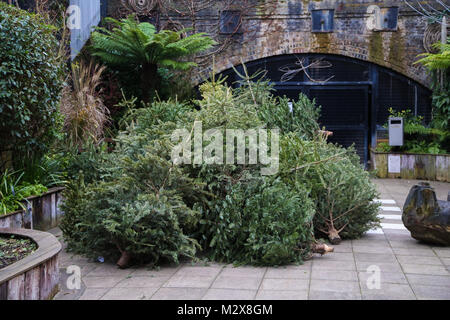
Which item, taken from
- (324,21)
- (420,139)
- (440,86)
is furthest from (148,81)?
(440,86)

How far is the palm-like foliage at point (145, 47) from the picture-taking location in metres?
10.5

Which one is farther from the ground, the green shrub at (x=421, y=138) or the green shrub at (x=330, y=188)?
the green shrub at (x=421, y=138)

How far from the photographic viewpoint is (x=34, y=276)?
3580 mm

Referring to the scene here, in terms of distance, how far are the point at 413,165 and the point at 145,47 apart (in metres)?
6.56

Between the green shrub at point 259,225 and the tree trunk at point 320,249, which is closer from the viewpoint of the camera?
the green shrub at point 259,225

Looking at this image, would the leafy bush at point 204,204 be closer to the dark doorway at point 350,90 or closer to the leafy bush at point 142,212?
the leafy bush at point 142,212

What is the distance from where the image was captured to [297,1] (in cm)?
1281

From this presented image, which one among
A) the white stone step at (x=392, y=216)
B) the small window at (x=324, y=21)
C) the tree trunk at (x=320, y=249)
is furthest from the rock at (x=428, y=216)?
the small window at (x=324, y=21)

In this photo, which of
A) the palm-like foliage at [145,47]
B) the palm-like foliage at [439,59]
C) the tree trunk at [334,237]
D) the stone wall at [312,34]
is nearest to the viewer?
the tree trunk at [334,237]

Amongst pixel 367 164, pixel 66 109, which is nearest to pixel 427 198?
pixel 66 109

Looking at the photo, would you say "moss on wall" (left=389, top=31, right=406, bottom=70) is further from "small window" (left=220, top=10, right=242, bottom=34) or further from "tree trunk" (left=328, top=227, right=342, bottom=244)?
"tree trunk" (left=328, top=227, right=342, bottom=244)

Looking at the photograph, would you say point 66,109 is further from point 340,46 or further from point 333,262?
point 340,46

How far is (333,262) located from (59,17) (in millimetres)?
8385

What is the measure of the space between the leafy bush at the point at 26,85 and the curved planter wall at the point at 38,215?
2.09ft
